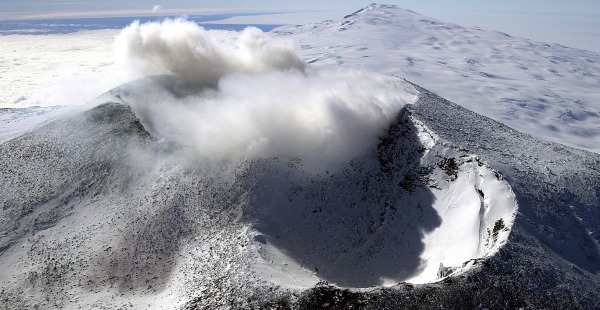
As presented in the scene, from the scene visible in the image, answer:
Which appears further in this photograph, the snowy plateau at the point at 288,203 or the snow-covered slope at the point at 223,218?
the snow-covered slope at the point at 223,218

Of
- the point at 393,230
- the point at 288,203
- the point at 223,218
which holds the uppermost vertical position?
the point at 288,203

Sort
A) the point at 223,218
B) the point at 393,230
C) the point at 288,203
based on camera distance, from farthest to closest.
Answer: the point at 288,203, the point at 393,230, the point at 223,218

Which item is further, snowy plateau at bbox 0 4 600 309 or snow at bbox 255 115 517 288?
snow at bbox 255 115 517 288

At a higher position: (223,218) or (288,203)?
(288,203)

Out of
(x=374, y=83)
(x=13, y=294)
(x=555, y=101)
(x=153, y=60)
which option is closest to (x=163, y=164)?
(x=13, y=294)

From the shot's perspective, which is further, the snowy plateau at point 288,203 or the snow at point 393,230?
the snow at point 393,230

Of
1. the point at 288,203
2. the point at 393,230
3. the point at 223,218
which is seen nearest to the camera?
the point at 223,218

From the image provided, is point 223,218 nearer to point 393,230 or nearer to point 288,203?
point 288,203

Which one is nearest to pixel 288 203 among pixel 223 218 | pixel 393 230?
pixel 223 218
